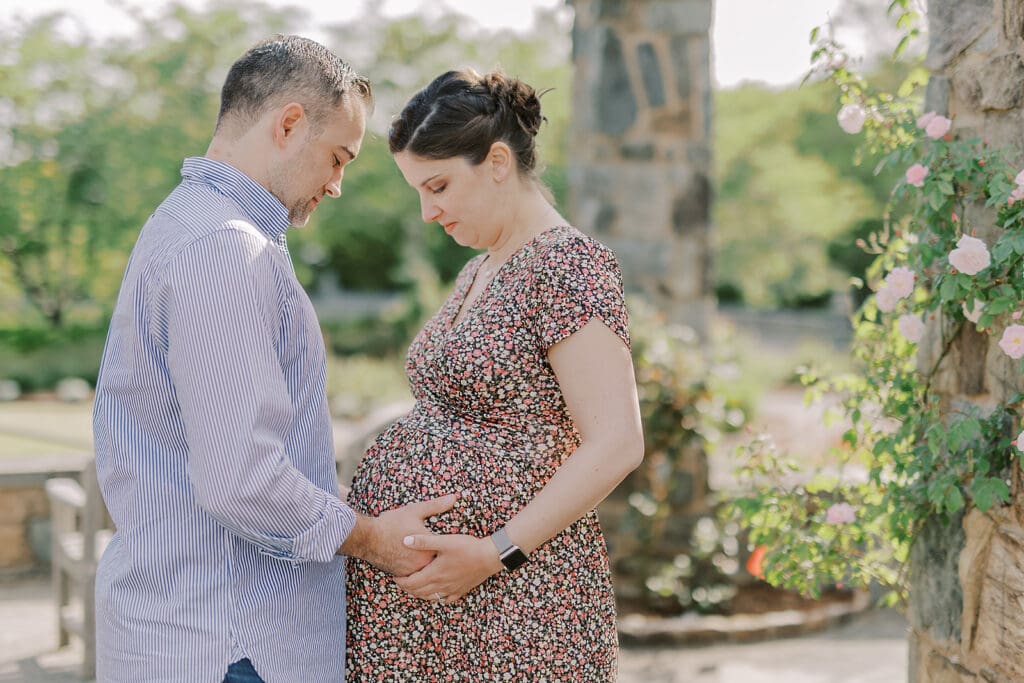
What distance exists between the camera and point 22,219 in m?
12.8

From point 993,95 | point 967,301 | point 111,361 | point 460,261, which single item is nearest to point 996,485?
point 967,301

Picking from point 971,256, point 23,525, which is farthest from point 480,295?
point 23,525

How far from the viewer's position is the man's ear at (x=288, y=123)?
6.23 feet

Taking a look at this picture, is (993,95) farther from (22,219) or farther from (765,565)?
(22,219)

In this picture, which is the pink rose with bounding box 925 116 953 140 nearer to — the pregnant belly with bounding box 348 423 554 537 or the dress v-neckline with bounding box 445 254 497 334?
the dress v-neckline with bounding box 445 254 497 334

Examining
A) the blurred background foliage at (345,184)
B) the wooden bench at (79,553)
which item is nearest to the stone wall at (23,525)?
the wooden bench at (79,553)

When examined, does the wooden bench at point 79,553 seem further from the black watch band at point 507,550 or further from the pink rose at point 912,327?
the pink rose at point 912,327

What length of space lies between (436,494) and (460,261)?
73.7 ft

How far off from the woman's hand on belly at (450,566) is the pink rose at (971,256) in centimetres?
108

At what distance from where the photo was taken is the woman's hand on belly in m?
1.94

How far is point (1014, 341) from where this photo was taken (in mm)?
2098

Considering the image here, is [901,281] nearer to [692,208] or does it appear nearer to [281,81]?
[281,81]

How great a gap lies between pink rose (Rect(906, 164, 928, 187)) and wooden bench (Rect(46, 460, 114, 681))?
334 centimetres

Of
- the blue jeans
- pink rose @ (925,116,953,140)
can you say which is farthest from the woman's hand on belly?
pink rose @ (925,116,953,140)
